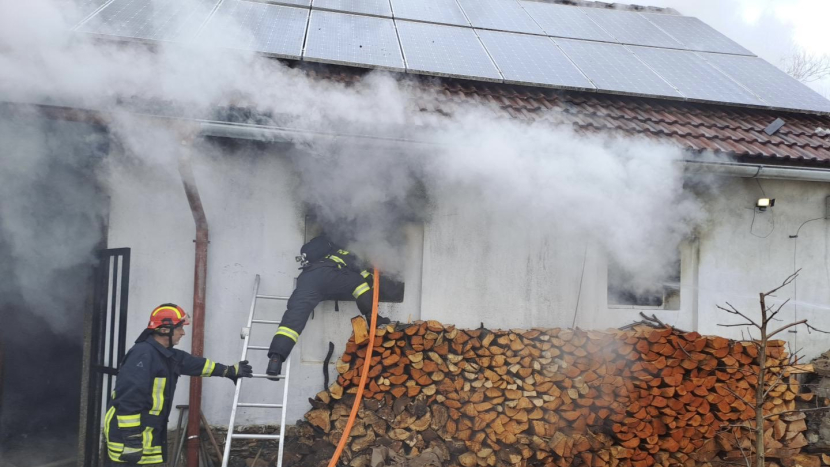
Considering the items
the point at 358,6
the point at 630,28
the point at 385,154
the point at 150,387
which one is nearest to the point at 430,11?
the point at 358,6

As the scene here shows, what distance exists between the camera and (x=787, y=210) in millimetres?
5922

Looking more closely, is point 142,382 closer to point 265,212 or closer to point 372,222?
point 265,212

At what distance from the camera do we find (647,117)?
586 centimetres

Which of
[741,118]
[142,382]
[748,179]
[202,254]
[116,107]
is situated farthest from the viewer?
[741,118]

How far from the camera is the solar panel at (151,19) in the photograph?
5133 mm

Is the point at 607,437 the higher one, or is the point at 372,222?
the point at 372,222

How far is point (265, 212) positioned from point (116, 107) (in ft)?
5.00

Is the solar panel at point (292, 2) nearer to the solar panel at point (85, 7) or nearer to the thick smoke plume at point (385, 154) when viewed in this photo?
the thick smoke plume at point (385, 154)

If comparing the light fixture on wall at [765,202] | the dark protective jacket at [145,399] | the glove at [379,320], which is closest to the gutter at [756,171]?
the light fixture on wall at [765,202]

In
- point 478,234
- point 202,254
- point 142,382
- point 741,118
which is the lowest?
point 142,382

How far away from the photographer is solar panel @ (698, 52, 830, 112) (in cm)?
661

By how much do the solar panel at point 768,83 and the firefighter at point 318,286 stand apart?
558 centimetres

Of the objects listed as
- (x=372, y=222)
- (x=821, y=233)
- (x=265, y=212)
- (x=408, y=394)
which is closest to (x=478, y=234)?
(x=372, y=222)

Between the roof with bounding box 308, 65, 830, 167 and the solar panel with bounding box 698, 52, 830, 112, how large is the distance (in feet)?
0.94
